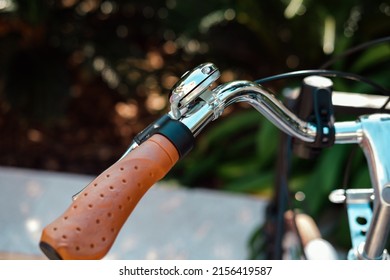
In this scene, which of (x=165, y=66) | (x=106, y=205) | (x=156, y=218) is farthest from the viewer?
(x=165, y=66)

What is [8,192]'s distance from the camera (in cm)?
248

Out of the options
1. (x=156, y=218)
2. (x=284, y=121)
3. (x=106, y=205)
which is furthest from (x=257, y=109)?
(x=156, y=218)

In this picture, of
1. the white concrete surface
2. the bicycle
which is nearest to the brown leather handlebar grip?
the bicycle

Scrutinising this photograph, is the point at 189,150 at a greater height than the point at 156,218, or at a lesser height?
lesser

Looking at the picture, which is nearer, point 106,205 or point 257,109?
point 106,205

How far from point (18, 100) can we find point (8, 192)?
634mm

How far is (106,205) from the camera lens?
62 centimetres

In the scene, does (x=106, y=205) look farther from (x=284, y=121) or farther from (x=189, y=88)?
(x=284, y=121)

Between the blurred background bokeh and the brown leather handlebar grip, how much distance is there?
1.71m

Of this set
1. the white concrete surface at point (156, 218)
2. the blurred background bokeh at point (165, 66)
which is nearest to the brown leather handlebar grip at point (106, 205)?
the white concrete surface at point (156, 218)

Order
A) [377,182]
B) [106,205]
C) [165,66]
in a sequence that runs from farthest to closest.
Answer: [165,66] < [377,182] < [106,205]

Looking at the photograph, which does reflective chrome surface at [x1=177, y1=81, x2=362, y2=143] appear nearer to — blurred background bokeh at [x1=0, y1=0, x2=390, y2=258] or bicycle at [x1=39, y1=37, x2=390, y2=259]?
bicycle at [x1=39, y1=37, x2=390, y2=259]

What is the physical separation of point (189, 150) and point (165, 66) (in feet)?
8.68
